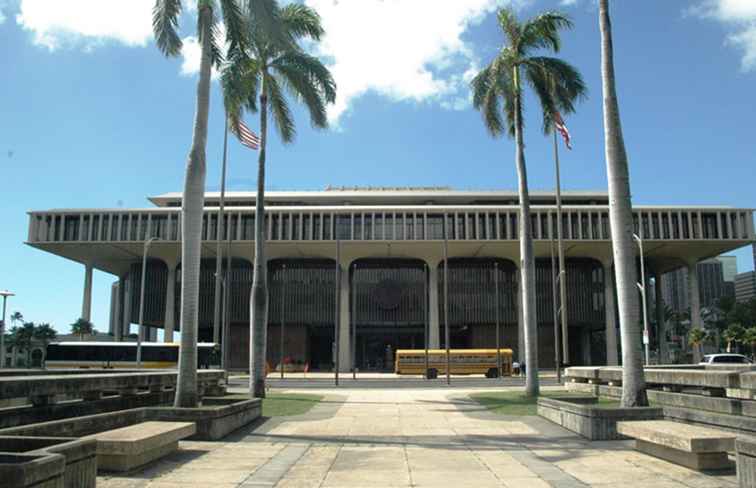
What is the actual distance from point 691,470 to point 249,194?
232ft

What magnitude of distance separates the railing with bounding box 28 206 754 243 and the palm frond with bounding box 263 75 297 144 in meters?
35.9

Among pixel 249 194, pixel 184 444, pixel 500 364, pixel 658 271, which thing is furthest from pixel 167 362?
pixel 658 271

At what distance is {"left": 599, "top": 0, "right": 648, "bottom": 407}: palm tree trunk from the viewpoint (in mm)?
13969

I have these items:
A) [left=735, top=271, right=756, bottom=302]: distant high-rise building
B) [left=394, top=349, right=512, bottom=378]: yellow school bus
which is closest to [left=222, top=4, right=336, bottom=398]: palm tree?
[left=394, top=349, right=512, bottom=378]: yellow school bus

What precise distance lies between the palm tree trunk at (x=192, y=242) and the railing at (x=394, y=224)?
47.3 metres

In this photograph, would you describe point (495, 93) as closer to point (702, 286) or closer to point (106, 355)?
point (106, 355)

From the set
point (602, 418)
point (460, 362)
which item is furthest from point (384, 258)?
point (602, 418)

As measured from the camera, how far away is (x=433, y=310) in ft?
225

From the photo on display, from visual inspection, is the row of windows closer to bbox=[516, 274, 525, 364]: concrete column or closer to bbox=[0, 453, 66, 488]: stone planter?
bbox=[516, 274, 525, 364]: concrete column

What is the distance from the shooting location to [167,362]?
1912 inches

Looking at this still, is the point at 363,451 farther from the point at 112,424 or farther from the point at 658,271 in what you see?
the point at 658,271

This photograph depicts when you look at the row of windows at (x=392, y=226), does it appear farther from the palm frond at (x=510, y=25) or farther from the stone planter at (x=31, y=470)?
the stone planter at (x=31, y=470)

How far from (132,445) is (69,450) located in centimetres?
220

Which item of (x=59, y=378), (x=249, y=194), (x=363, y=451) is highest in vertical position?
(x=249, y=194)
